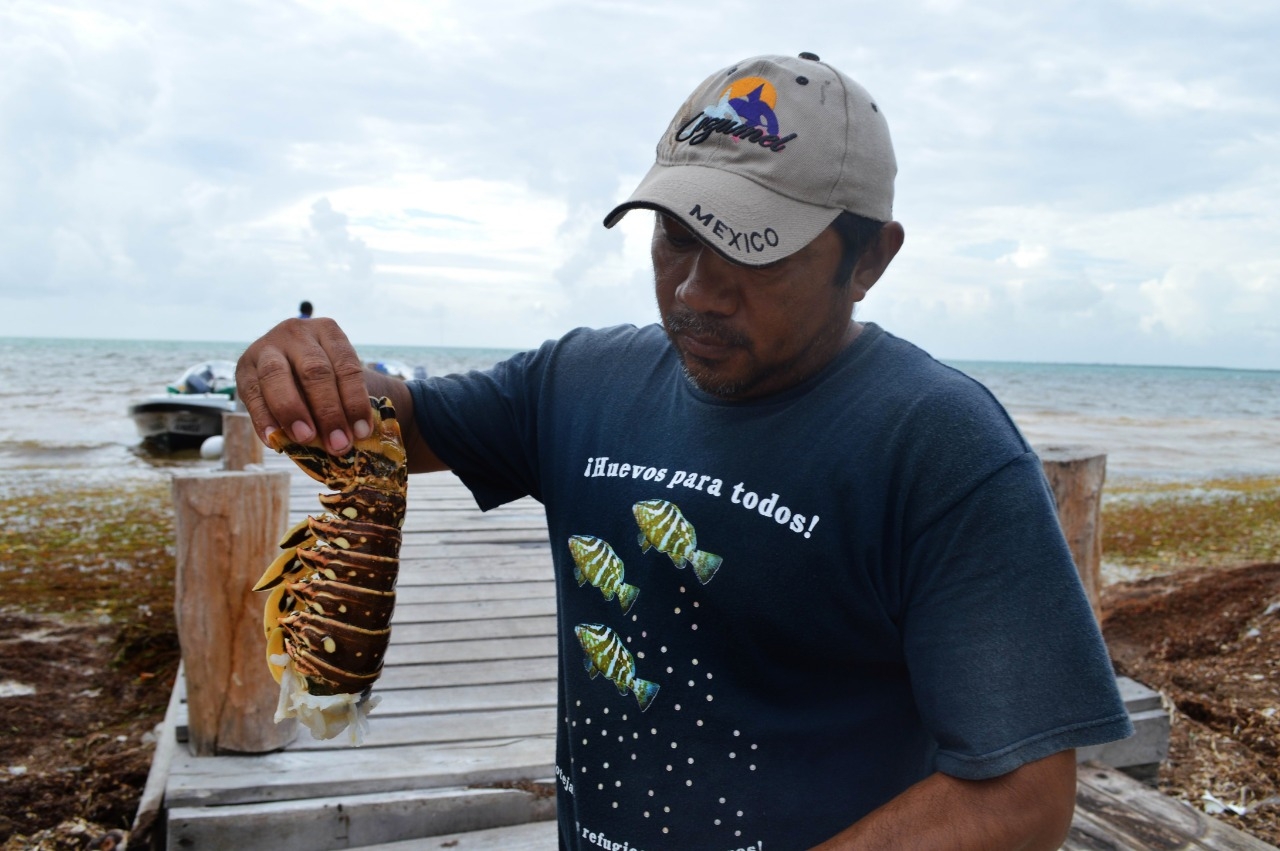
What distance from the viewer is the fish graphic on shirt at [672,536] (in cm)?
161

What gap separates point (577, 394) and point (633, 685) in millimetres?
627

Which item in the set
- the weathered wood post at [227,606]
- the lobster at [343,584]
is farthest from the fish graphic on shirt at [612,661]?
the weathered wood post at [227,606]

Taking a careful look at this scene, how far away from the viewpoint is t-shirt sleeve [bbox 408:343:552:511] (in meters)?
2.12

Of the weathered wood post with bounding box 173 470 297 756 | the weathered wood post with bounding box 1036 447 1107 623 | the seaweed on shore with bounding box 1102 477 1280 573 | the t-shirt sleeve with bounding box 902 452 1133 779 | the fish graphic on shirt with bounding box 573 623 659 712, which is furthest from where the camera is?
the seaweed on shore with bounding box 1102 477 1280 573

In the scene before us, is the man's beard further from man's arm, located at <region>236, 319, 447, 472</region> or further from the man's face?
man's arm, located at <region>236, 319, 447, 472</region>

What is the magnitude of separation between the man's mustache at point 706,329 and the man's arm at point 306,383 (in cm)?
56

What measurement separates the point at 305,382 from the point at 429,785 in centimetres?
273

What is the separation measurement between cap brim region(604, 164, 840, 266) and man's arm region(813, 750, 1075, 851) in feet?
2.79

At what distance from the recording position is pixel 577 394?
201 centimetres

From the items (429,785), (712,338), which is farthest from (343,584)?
(429,785)

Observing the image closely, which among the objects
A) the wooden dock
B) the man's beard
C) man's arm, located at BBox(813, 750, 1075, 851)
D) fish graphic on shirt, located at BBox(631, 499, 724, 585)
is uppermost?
the man's beard

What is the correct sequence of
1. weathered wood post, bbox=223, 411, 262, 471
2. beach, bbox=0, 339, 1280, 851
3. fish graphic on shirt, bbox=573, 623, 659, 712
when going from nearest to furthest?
fish graphic on shirt, bbox=573, 623, 659, 712, beach, bbox=0, 339, 1280, 851, weathered wood post, bbox=223, 411, 262, 471

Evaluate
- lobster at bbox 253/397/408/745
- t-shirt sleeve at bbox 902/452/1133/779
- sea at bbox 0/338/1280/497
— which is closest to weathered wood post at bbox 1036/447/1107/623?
sea at bbox 0/338/1280/497

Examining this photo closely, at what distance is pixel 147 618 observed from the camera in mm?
8242
